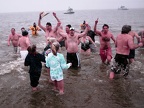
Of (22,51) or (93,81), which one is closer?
(93,81)

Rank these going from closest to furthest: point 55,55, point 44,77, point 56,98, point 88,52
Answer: point 55,55
point 56,98
point 44,77
point 88,52

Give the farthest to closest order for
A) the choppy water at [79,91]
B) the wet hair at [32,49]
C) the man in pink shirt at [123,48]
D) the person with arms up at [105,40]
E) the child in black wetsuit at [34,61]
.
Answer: the person with arms up at [105,40]
the man in pink shirt at [123,48]
the child in black wetsuit at [34,61]
the wet hair at [32,49]
the choppy water at [79,91]

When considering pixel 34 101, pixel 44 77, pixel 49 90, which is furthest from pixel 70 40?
pixel 34 101

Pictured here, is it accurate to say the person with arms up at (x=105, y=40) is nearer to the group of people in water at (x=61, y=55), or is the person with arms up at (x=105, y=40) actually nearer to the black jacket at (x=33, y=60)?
the group of people in water at (x=61, y=55)

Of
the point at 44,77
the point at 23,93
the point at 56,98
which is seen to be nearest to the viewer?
the point at 56,98

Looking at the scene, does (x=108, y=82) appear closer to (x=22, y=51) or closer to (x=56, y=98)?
(x=56, y=98)

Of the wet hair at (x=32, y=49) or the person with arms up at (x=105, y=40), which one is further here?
the person with arms up at (x=105, y=40)

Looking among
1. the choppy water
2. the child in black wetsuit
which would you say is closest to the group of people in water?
the child in black wetsuit

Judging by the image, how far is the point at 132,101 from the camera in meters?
5.32

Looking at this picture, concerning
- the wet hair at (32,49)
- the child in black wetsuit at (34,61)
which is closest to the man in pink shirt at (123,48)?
the child in black wetsuit at (34,61)

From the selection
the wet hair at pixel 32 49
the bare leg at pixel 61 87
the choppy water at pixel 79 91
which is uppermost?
the wet hair at pixel 32 49

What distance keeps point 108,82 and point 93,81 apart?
1.71 feet

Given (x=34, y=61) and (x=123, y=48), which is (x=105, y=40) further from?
(x=34, y=61)

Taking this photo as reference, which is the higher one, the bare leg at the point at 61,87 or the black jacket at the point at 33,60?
the black jacket at the point at 33,60
